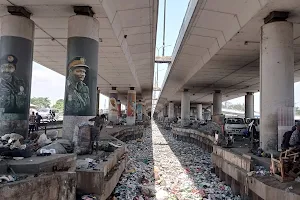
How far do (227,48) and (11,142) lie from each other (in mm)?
11621

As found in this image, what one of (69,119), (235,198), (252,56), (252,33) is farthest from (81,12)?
(252,56)

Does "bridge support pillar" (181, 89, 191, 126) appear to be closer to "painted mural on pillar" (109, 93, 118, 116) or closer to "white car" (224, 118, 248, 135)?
"painted mural on pillar" (109, 93, 118, 116)

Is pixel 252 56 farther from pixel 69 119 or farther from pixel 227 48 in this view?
pixel 69 119

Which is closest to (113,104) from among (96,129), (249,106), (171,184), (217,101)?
(217,101)

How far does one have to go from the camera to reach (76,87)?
10273 millimetres

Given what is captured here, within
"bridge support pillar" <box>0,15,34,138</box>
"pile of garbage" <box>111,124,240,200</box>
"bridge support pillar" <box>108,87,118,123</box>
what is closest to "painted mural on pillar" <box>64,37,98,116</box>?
"bridge support pillar" <box>0,15,34,138</box>

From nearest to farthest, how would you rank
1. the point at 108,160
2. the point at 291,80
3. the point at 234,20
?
1. the point at 108,160
2. the point at 291,80
3. the point at 234,20

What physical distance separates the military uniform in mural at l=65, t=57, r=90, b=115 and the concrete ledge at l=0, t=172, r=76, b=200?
4664 mm

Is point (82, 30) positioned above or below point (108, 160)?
above

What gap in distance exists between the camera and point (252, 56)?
16438mm

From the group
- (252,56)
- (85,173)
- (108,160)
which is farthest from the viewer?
(252,56)

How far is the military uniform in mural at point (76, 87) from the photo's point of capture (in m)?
10.2

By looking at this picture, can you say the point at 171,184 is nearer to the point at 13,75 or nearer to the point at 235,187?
the point at 235,187

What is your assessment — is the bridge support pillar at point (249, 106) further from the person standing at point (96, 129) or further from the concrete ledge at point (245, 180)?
the person standing at point (96, 129)
